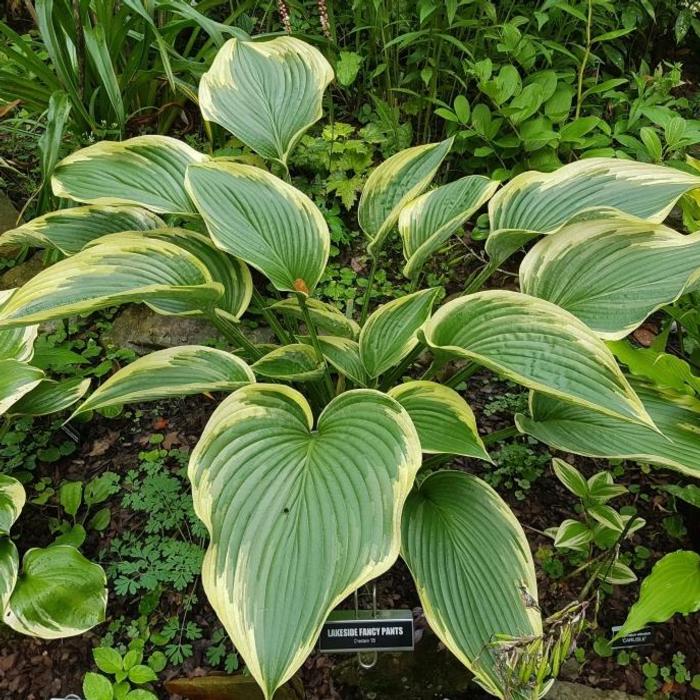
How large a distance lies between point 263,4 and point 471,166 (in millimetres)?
1163

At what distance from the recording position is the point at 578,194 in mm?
1409

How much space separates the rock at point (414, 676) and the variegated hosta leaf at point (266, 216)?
0.81m

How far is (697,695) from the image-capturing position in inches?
50.3

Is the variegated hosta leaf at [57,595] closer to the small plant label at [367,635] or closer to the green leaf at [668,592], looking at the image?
the small plant label at [367,635]

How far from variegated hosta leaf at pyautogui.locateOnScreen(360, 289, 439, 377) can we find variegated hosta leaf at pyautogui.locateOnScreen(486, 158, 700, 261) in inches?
7.7

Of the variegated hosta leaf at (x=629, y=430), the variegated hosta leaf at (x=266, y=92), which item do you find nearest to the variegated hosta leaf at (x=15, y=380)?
the variegated hosta leaf at (x=266, y=92)

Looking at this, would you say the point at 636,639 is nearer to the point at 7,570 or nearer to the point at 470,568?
the point at 470,568

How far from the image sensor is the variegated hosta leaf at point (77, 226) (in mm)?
1474

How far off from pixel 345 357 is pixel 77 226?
2.45 ft

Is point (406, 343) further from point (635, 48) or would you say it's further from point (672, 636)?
point (635, 48)

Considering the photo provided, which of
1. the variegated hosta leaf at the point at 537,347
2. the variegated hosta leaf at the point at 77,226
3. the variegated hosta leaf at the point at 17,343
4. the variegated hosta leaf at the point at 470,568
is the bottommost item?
the variegated hosta leaf at the point at 470,568

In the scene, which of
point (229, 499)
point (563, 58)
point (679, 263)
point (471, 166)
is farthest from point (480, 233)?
point (229, 499)

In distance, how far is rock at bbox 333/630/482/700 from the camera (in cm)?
127

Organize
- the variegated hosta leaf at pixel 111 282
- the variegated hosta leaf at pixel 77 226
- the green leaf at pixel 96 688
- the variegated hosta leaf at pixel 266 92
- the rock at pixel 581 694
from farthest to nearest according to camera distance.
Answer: the variegated hosta leaf at pixel 266 92 < the variegated hosta leaf at pixel 77 226 < the rock at pixel 581 694 < the green leaf at pixel 96 688 < the variegated hosta leaf at pixel 111 282
